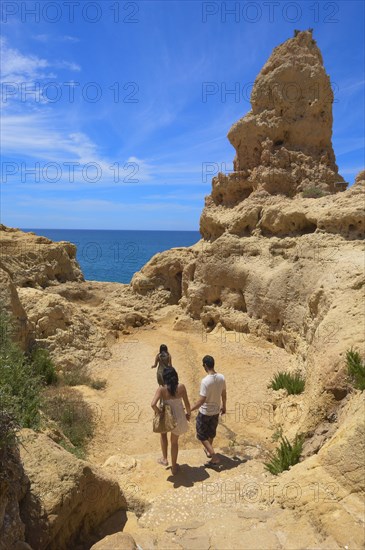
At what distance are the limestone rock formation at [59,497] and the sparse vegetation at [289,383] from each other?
17.4 feet

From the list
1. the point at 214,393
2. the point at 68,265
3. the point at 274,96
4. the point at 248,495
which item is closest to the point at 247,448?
the point at 214,393

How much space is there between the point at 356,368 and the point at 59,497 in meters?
4.24

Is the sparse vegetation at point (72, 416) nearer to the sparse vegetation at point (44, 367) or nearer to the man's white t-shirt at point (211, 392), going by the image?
the sparse vegetation at point (44, 367)

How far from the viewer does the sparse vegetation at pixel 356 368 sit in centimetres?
538

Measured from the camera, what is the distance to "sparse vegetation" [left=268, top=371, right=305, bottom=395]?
8895 mm

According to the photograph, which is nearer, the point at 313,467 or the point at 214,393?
the point at 313,467

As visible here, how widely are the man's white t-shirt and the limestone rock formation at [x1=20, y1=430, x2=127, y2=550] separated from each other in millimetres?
2180

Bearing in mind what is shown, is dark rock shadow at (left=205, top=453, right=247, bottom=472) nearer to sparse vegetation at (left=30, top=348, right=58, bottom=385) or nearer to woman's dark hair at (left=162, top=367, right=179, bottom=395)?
woman's dark hair at (left=162, top=367, right=179, bottom=395)

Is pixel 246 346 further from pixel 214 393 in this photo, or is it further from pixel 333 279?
pixel 214 393

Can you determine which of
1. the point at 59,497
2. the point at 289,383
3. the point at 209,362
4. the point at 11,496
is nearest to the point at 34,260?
the point at 289,383

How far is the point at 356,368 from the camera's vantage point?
5.60 metres

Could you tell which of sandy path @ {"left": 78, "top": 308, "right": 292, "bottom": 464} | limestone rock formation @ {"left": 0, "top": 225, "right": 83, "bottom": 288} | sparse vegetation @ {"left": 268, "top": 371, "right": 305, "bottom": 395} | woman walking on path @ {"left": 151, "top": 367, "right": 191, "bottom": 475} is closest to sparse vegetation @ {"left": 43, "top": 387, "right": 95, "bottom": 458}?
sandy path @ {"left": 78, "top": 308, "right": 292, "bottom": 464}

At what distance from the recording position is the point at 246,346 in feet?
42.9

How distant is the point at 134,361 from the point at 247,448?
20.3 ft
